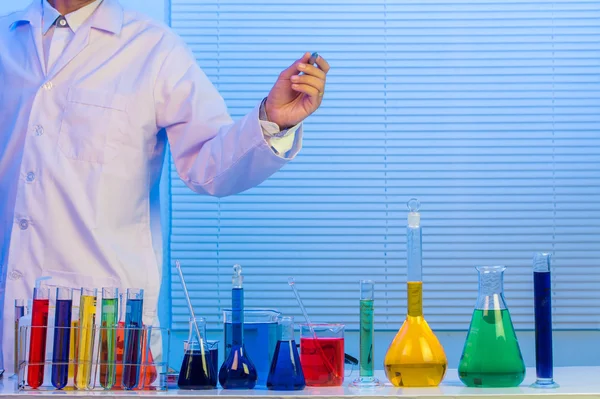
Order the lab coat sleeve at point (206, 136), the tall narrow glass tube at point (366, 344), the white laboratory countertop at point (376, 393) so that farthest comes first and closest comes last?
1. the lab coat sleeve at point (206, 136)
2. the tall narrow glass tube at point (366, 344)
3. the white laboratory countertop at point (376, 393)

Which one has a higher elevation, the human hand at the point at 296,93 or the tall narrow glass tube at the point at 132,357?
the human hand at the point at 296,93

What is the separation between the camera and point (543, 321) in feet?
4.02

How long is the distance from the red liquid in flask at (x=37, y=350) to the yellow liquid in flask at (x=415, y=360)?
53cm

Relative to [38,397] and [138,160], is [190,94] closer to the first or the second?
[138,160]

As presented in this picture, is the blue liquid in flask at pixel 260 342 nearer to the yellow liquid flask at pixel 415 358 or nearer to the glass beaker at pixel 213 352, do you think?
the glass beaker at pixel 213 352

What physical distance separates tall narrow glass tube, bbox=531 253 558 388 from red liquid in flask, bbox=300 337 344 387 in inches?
12.2

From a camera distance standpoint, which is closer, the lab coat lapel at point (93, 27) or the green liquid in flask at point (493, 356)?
the green liquid in flask at point (493, 356)

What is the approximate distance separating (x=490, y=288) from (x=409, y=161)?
7.38 ft

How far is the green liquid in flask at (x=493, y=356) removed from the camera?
1.18 metres

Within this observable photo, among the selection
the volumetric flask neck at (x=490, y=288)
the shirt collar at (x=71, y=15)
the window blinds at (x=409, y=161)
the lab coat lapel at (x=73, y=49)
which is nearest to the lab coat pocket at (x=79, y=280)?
the lab coat lapel at (x=73, y=49)

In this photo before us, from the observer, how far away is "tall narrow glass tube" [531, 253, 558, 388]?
121cm

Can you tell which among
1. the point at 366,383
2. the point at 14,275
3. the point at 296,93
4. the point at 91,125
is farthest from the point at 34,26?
the point at 366,383

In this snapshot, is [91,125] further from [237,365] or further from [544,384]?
[544,384]

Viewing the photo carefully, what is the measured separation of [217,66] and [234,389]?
2434mm
